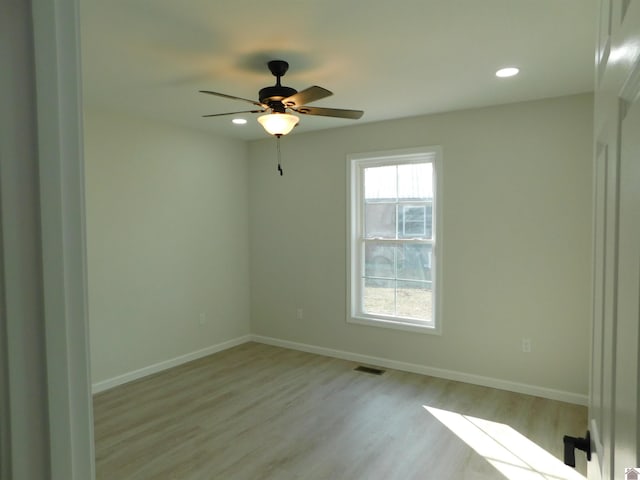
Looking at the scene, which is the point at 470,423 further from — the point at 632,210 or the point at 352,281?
the point at 632,210

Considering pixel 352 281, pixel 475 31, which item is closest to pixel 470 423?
pixel 352 281

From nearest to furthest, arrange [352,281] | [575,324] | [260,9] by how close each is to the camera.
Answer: [260,9], [575,324], [352,281]

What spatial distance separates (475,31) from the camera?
2277 mm

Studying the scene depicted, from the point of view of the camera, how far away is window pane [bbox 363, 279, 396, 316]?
14.7ft

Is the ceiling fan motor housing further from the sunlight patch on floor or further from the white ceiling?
the sunlight patch on floor

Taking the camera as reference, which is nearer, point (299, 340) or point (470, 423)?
point (470, 423)

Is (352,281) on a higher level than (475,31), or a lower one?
lower

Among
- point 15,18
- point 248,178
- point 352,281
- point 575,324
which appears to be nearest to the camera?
point 15,18

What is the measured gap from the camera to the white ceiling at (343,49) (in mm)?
2047

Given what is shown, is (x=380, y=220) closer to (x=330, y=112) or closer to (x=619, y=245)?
(x=330, y=112)

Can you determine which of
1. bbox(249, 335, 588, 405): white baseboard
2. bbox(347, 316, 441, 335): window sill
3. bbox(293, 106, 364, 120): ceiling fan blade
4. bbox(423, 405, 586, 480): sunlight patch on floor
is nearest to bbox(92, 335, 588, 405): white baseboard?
bbox(249, 335, 588, 405): white baseboard

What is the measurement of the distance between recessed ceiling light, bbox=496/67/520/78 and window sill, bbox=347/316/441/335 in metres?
2.40

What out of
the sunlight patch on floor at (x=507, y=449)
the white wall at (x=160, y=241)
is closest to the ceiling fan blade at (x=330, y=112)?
the white wall at (x=160, y=241)

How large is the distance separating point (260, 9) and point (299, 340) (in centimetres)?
384
